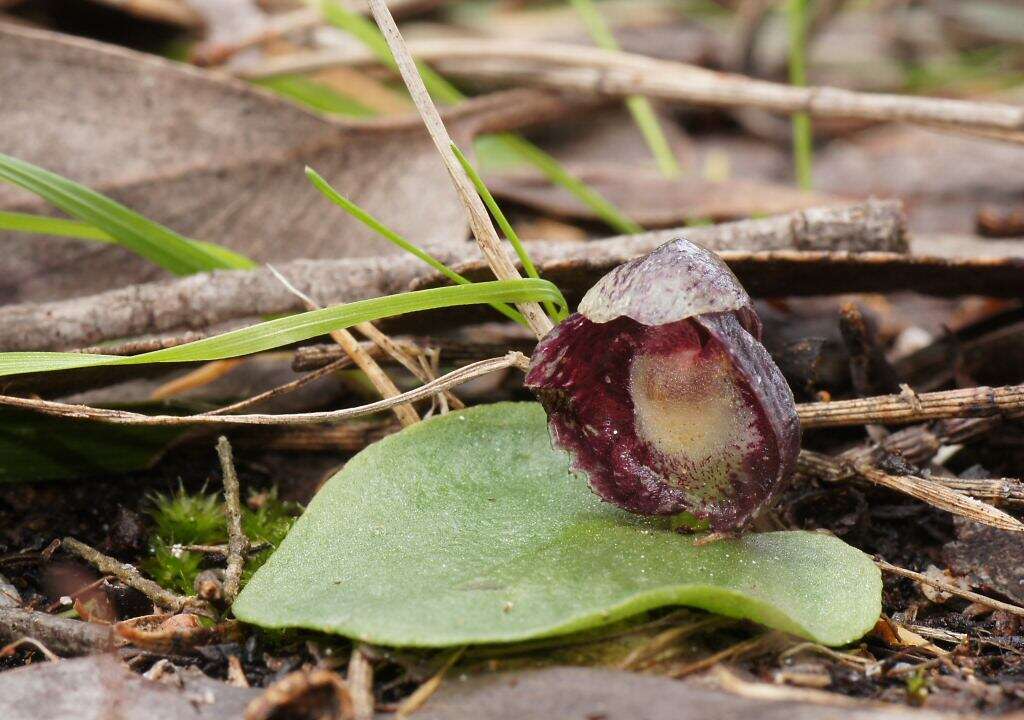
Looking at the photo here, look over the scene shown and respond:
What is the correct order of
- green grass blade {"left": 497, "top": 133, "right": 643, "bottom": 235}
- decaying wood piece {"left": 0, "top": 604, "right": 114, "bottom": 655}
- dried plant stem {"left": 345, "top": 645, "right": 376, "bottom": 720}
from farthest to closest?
green grass blade {"left": 497, "top": 133, "right": 643, "bottom": 235}
decaying wood piece {"left": 0, "top": 604, "right": 114, "bottom": 655}
dried plant stem {"left": 345, "top": 645, "right": 376, "bottom": 720}

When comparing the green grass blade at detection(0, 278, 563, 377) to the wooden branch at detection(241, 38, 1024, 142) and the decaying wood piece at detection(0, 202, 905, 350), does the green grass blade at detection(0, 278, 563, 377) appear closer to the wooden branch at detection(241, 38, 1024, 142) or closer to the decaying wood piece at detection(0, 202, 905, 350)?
the decaying wood piece at detection(0, 202, 905, 350)

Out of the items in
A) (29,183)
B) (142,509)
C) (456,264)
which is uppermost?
(29,183)

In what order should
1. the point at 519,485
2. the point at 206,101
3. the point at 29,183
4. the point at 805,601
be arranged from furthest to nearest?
the point at 206,101
the point at 29,183
the point at 519,485
the point at 805,601

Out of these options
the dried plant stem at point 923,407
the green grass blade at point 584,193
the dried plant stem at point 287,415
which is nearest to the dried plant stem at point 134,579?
the dried plant stem at point 287,415

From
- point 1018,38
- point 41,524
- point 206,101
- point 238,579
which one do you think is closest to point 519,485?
point 238,579

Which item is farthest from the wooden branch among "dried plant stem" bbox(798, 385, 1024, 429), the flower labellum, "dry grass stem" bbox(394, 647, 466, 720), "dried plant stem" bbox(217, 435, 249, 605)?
"dry grass stem" bbox(394, 647, 466, 720)

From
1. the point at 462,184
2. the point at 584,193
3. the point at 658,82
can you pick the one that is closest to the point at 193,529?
the point at 462,184

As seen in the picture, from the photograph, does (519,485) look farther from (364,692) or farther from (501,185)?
(501,185)
